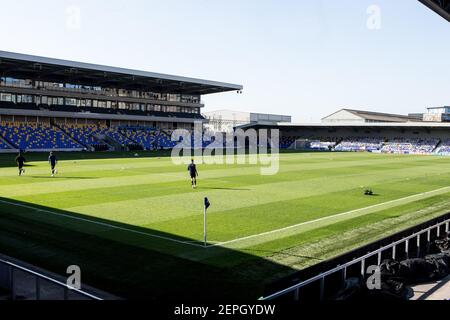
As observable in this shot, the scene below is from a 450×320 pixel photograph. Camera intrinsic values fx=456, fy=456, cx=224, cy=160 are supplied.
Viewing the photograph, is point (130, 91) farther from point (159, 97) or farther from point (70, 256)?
point (70, 256)

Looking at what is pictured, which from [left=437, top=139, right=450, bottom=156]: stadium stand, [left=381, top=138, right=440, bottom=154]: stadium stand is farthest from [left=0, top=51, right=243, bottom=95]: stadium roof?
[left=437, top=139, right=450, bottom=156]: stadium stand

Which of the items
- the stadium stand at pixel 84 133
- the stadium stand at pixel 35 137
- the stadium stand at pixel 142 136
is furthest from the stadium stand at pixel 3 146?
the stadium stand at pixel 142 136

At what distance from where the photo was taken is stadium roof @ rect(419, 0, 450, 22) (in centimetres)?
1337

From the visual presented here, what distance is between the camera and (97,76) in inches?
2517

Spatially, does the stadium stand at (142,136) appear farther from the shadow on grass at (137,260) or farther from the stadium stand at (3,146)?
the shadow on grass at (137,260)

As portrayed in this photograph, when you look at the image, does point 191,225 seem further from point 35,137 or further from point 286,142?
point 286,142

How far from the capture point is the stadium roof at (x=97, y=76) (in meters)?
53.3

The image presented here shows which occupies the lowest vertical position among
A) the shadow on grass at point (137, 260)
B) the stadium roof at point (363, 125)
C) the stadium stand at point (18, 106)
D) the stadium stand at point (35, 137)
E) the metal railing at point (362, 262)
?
the shadow on grass at point (137, 260)

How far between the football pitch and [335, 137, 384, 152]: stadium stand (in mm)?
59797

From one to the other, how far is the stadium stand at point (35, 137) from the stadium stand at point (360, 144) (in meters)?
50.9

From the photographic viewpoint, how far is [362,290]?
8.33 meters

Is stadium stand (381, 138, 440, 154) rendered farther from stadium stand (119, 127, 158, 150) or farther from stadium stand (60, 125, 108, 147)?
stadium stand (60, 125, 108, 147)

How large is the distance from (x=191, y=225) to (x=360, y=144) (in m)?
78.4

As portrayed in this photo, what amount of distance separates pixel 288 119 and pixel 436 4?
97935mm
